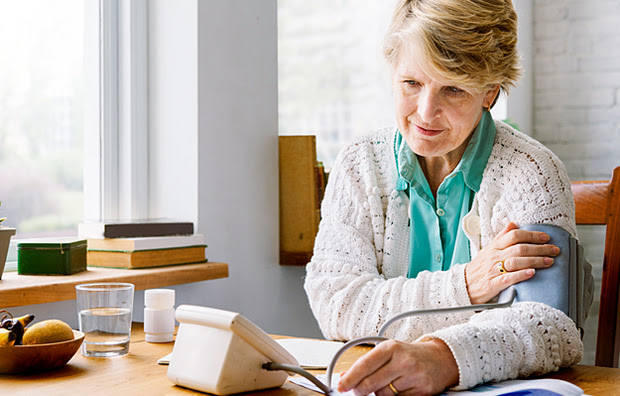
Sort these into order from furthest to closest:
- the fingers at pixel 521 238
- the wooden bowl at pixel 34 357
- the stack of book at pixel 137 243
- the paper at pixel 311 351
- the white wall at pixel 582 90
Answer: the white wall at pixel 582 90, the stack of book at pixel 137 243, the fingers at pixel 521 238, the paper at pixel 311 351, the wooden bowl at pixel 34 357

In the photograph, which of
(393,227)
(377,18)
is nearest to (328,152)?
(377,18)

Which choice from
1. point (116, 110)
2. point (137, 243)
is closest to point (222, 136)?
point (116, 110)

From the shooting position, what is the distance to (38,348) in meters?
0.92

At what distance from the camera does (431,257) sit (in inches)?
53.1

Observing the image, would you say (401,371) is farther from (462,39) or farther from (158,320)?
(462,39)

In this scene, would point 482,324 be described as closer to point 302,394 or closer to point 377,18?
point 302,394

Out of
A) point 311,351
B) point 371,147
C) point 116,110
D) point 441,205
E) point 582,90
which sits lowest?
point 311,351

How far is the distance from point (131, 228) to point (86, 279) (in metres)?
0.24

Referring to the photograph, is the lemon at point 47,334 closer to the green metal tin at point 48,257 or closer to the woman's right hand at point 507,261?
the green metal tin at point 48,257

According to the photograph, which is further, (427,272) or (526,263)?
(427,272)

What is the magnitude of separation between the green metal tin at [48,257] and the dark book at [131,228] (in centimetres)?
12

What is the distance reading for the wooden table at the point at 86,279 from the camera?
1.20m

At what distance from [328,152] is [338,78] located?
0.34 m

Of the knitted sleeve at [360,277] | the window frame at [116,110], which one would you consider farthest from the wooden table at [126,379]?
the window frame at [116,110]
